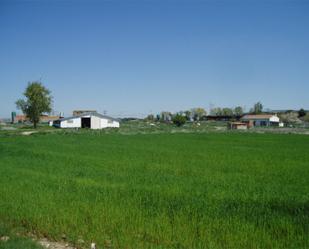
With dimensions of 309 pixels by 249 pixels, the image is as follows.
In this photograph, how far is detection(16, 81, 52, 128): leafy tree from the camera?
73000mm

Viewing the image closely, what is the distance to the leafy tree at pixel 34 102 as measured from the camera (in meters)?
73.0

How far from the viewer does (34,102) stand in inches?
2884

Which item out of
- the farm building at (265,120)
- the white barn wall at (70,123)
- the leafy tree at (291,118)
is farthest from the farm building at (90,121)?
the leafy tree at (291,118)

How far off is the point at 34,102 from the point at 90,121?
42.3ft

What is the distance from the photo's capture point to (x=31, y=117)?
74.0m

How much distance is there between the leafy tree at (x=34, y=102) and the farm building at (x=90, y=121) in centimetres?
511

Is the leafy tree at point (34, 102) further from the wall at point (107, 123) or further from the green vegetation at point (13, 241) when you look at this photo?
the green vegetation at point (13, 241)

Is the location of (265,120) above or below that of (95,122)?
above

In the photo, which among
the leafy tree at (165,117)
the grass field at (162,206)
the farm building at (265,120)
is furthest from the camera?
the leafy tree at (165,117)

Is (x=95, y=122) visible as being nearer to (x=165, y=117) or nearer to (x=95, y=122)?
(x=95, y=122)

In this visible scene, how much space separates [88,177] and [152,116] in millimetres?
148743

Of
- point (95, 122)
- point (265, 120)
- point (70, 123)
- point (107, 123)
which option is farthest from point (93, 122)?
point (265, 120)

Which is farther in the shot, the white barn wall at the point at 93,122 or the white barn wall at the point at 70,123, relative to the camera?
the white barn wall at the point at 70,123

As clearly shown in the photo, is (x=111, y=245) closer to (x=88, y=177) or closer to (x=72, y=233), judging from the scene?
(x=72, y=233)
